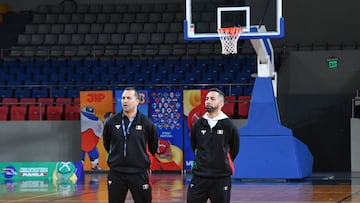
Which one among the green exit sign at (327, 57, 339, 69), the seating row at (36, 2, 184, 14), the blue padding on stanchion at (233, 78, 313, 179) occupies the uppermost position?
the seating row at (36, 2, 184, 14)

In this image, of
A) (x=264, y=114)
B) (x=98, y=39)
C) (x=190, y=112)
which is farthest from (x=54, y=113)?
(x=264, y=114)

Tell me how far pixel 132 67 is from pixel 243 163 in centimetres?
968

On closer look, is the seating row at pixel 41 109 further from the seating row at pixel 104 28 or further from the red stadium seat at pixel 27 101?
the seating row at pixel 104 28

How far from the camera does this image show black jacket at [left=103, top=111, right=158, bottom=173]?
8266mm

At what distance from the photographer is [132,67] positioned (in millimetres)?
26844

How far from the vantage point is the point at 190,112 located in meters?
22.2

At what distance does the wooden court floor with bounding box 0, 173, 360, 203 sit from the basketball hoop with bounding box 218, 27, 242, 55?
125 inches

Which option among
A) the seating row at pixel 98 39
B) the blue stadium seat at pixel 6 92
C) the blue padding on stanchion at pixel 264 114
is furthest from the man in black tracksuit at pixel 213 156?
the seating row at pixel 98 39

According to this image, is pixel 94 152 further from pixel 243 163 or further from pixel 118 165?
pixel 118 165

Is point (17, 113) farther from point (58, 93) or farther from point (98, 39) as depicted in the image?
point (98, 39)

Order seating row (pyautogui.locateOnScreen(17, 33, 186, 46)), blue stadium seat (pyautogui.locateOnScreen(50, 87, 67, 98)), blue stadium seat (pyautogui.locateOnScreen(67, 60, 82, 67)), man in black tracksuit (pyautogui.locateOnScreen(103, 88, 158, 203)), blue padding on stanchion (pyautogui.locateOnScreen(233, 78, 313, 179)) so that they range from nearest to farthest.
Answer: man in black tracksuit (pyautogui.locateOnScreen(103, 88, 158, 203)) < blue padding on stanchion (pyautogui.locateOnScreen(233, 78, 313, 179)) < blue stadium seat (pyautogui.locateOnScreen(50, 87, 67, 98)) < blue stadium seat (pyautogui.locateOnScreen(67, 60, 82, 67)) < seating row (pyautogui.locateOnScreen(17, 33, 186, 46))

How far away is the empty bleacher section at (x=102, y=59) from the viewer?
81.5ft

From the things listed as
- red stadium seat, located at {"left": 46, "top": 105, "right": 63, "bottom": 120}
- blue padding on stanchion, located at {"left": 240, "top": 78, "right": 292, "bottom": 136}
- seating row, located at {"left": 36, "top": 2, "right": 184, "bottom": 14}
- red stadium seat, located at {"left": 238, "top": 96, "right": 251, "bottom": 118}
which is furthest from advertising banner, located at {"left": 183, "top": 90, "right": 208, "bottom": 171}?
seating row, located at {"left": 36, "top": 2, "right": 184, "bottom": 14}

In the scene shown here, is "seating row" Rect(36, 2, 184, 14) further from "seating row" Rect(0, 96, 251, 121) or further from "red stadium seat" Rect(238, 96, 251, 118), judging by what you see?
"red stadium seat" Rect(238, 96, 251, 118)
